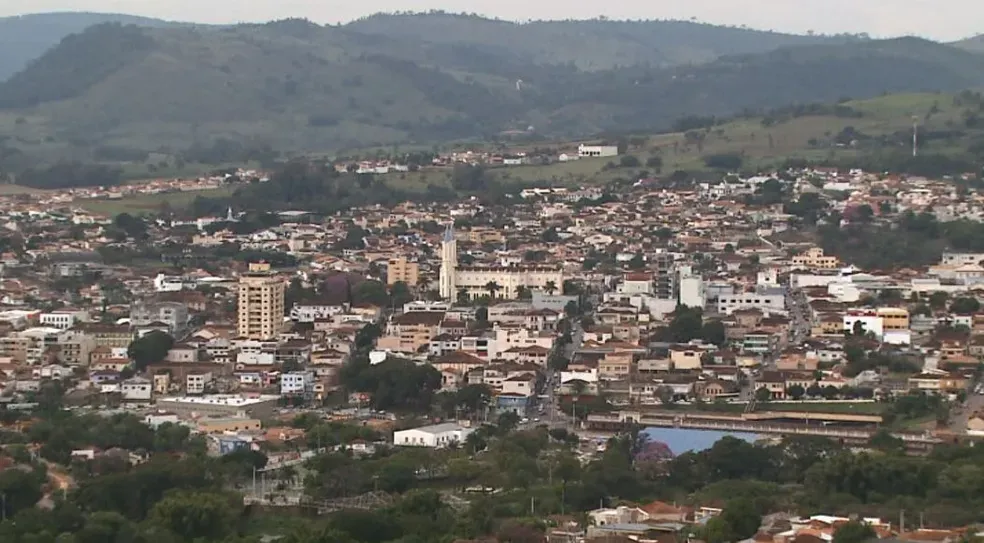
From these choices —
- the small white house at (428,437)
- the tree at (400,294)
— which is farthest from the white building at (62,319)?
the small white house at (428,437)

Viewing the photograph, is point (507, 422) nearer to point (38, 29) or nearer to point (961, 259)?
point (961, 259)

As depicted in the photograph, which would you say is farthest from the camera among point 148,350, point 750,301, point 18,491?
point 750,301

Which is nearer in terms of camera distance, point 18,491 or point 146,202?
point 18,491

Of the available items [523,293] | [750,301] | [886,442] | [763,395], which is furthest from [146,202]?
[886,442]

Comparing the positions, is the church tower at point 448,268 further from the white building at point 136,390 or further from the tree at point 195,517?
the tree at point 195,517

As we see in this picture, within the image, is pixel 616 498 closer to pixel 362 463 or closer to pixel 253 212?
pixel 362 463

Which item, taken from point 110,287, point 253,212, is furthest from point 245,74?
point 110,287
